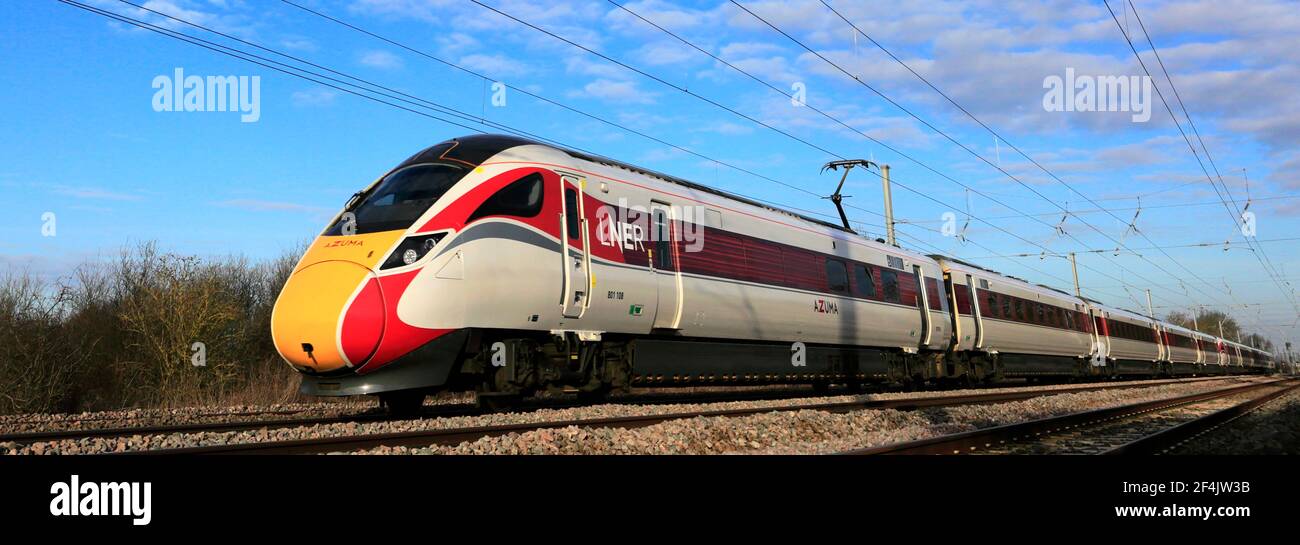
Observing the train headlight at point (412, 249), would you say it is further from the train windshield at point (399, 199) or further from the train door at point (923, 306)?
the train door at point (923, 306)

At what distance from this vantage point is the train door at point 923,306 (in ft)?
68.2

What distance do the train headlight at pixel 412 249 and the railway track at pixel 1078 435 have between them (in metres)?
4.83

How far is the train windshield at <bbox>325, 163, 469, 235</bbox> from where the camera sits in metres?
10.0

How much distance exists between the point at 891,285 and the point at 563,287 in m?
10.7

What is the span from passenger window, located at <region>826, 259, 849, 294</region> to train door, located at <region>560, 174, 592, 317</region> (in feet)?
23.1

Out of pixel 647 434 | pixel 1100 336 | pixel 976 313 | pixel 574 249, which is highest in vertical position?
pixel 574 249

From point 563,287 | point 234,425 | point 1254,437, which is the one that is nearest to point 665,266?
point 563,287

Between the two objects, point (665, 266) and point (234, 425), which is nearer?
point (234, 425)

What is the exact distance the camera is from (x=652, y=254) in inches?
493

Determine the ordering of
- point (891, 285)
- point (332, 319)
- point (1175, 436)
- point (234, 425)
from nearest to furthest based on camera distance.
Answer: point (332, 319) < point (234, 425) < point (1175, 436) < point (891, 285)

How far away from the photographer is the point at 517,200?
34.8 ft

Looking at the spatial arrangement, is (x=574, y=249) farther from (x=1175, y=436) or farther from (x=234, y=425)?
(x=1175, y=436)
